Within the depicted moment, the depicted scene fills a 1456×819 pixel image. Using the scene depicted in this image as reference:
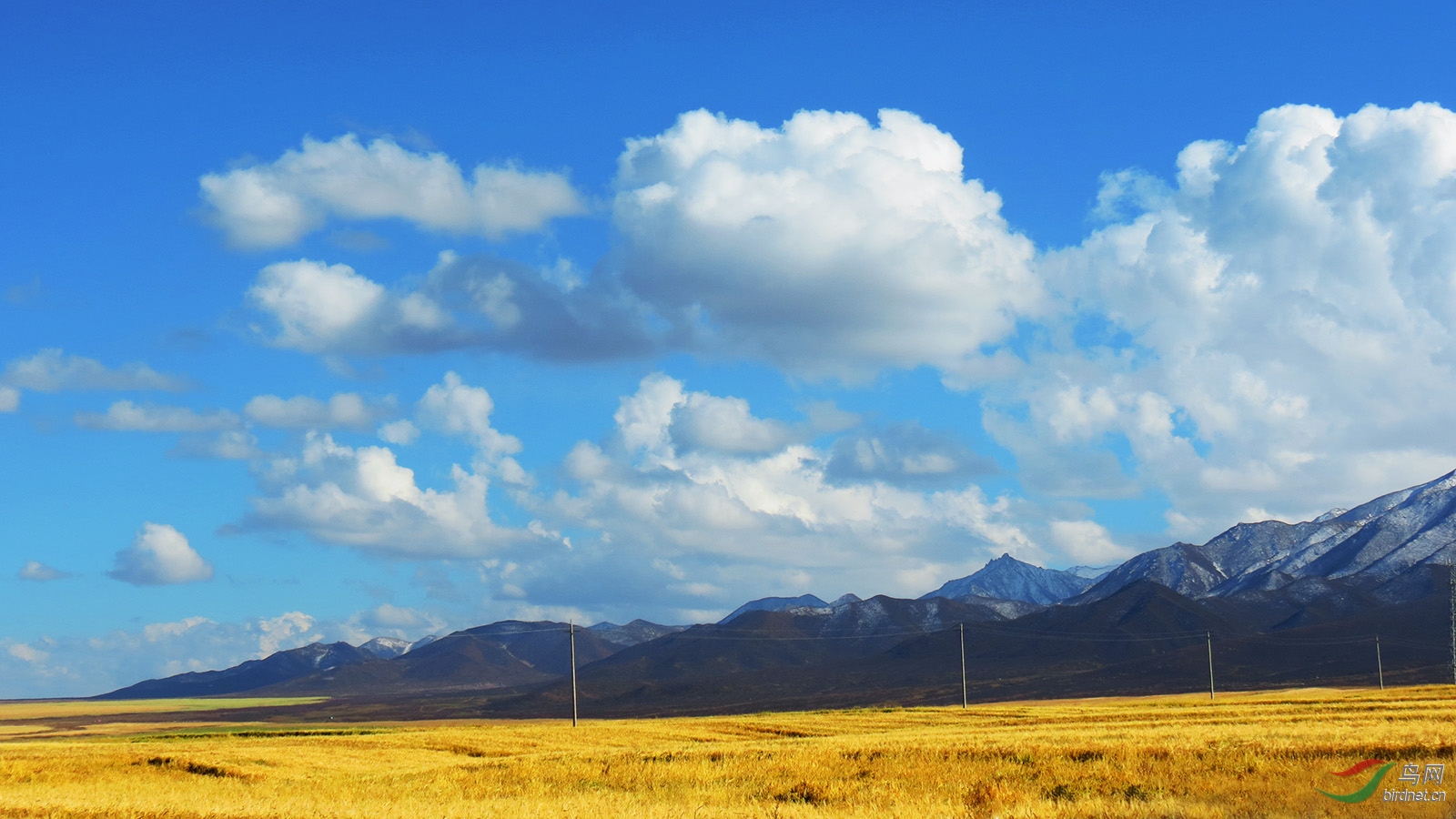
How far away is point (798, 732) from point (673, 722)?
1822 centimetres

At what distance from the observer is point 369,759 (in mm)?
49812

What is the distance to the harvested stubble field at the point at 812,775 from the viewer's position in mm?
24297

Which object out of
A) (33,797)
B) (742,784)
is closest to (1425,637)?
(742,784)

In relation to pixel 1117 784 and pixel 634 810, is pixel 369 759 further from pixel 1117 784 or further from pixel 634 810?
pixel 1117 784

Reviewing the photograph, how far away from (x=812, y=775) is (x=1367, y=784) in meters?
14.0
